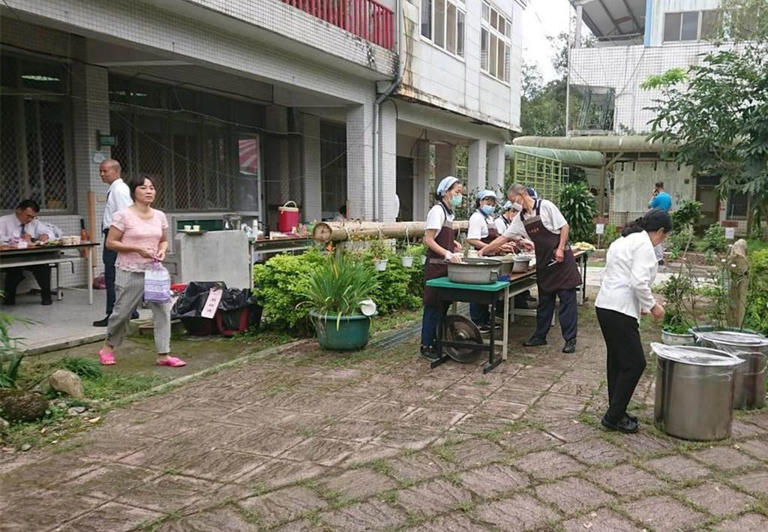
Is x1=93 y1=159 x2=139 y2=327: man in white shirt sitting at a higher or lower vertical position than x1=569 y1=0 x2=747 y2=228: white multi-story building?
lower

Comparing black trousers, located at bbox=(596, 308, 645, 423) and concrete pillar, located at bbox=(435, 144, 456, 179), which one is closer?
black trousers, located at bbox=(596, 308, 645, 423)

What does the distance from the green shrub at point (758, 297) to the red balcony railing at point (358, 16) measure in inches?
274

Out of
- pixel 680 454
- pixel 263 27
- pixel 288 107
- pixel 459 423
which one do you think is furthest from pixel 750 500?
pixel 288 107

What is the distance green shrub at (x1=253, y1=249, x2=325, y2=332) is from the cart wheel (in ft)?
5.23

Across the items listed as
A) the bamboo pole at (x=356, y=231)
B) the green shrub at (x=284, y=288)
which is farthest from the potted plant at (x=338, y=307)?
the bamboo pole at (x=356, y=231)

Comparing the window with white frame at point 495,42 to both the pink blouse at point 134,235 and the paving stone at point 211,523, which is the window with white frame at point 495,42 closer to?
the pink blouse at point 134,235

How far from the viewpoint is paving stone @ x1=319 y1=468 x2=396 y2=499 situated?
361cm

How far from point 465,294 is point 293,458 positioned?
100 inches

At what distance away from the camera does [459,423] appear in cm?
472

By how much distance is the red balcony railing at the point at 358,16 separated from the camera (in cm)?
1030

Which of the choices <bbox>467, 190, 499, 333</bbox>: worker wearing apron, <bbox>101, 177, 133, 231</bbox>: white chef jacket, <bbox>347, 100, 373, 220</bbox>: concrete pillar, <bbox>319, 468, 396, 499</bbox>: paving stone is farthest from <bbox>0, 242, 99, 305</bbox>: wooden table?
<bbox>319, 468, 396, 499</bbox>: paving stone

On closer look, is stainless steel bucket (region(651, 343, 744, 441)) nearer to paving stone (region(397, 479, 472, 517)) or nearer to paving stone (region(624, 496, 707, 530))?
paving stone (region(624, 496, 707, 530))

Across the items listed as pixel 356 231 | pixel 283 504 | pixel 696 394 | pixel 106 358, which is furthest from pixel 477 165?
pixel 283 504

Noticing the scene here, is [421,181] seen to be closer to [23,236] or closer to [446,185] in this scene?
[23,236]
